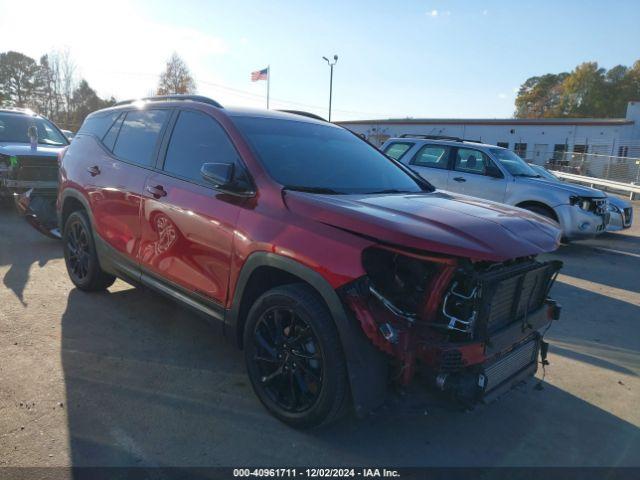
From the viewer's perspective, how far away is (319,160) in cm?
362

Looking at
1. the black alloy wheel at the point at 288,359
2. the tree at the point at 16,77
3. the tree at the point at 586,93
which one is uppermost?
the tree at the point at 586,93

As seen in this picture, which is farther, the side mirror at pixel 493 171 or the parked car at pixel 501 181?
the side mirror at pixel 493 171

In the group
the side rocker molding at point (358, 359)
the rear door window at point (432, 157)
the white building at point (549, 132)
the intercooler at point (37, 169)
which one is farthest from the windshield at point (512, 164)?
the white building at point (549, 132)

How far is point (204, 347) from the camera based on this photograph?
13.0 feet

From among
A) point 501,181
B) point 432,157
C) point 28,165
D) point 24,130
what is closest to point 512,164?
point 501,181

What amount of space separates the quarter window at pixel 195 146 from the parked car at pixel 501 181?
21.2ft

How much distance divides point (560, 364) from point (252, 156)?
308 centimetres

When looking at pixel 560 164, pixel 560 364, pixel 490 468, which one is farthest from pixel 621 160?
pixel 490 468

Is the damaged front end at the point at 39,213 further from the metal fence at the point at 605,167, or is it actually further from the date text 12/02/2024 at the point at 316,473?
the metal fence at the point at 605,167

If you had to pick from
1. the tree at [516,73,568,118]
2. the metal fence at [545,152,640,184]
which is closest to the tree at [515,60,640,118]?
the tree at [516,73,568,118]

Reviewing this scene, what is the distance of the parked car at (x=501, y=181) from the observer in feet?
27.1

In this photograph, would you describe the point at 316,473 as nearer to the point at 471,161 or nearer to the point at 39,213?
the point at 39,213

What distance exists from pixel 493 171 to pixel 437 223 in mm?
6930

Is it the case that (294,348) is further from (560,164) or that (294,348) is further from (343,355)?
(560,164)
